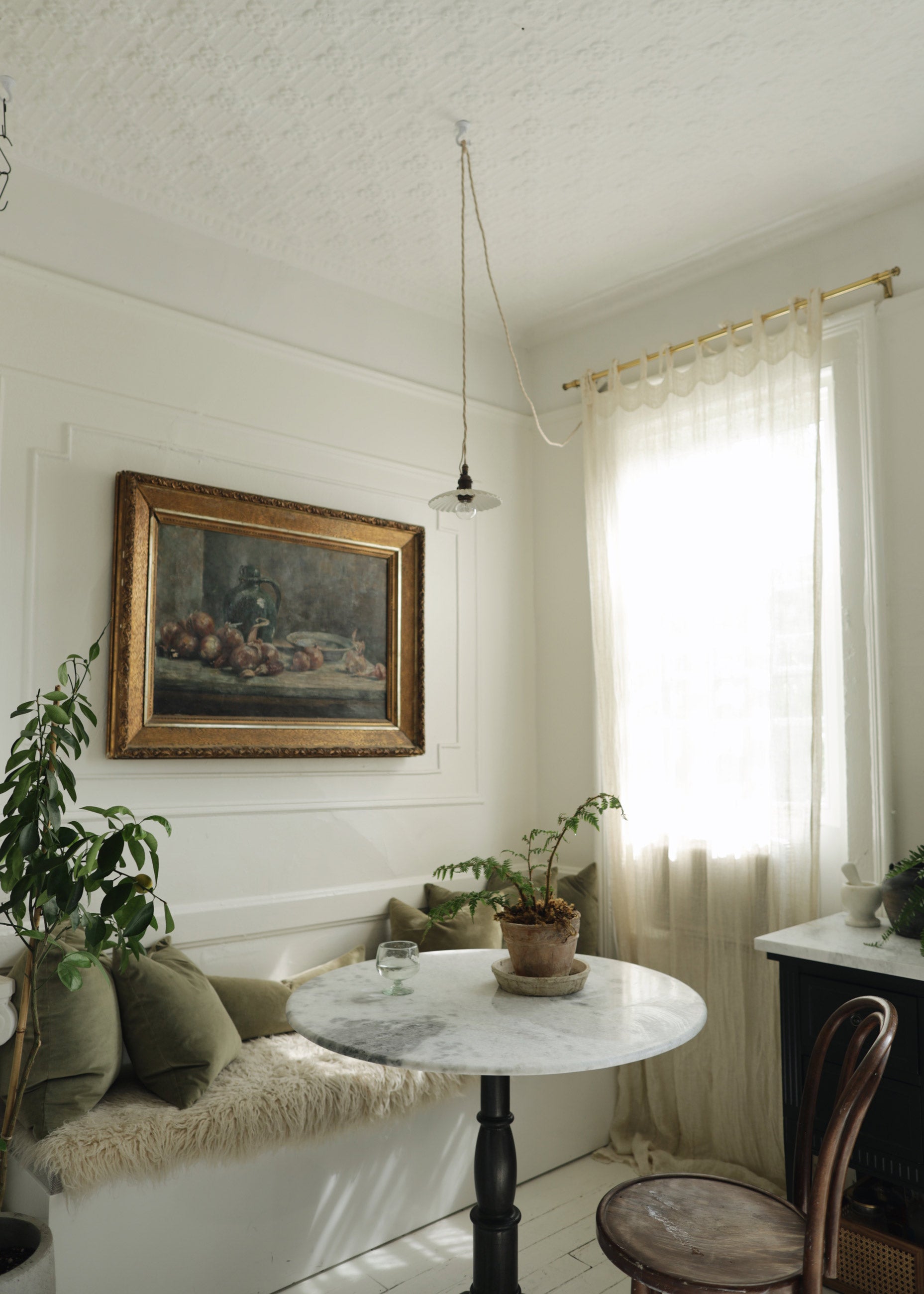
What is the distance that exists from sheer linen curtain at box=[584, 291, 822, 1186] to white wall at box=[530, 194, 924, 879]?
0.22 m

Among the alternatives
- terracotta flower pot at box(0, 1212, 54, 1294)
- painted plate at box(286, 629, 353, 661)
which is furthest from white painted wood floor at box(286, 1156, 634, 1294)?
painted plate at box(286, 629, 353, 661)

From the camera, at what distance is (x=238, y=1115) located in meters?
2.46

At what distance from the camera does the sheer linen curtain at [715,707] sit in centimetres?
315

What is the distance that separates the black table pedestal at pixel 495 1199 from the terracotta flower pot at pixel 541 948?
25cm

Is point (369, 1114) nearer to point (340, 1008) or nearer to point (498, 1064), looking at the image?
point (340, 1008)

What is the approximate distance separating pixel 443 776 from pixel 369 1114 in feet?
4.62

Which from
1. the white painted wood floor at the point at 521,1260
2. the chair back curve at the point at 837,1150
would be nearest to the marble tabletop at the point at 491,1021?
the chair back curve at the point at 837,1150

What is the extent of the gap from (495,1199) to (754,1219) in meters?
0.59

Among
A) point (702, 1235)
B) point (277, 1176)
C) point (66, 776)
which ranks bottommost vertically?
point (277, 1176)

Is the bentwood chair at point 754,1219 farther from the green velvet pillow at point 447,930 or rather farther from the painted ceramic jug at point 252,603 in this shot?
the painted ceramic jug at point 252,603

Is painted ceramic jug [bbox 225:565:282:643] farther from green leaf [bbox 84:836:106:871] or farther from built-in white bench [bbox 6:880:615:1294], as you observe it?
green leaf [bbox 84:836:106:871]

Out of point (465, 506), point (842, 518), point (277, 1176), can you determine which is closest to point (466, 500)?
point (465, 506)

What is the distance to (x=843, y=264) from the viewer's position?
10.6 ft

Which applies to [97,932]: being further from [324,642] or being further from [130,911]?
[324,642]
